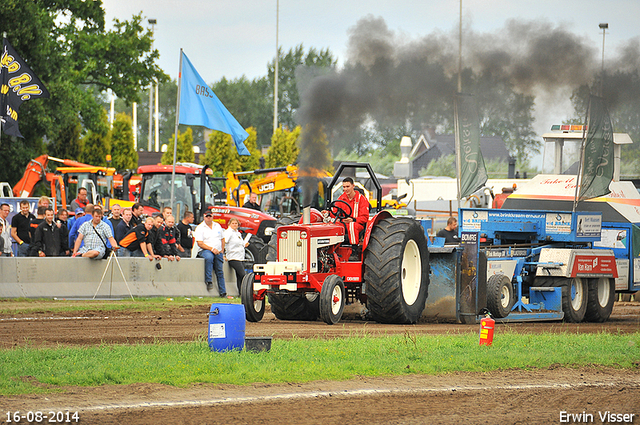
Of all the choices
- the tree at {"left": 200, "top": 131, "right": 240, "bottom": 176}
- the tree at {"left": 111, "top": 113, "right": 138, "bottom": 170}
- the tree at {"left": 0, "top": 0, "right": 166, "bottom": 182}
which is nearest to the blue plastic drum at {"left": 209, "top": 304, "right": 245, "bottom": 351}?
the tree at {"left": 0, "top": 0, "right": 166, "bottom": 182}

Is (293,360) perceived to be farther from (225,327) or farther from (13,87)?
(13,87)

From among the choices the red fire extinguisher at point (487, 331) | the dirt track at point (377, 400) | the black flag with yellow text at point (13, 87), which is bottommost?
the dirt track at point (377, 400)

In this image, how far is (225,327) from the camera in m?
8.30

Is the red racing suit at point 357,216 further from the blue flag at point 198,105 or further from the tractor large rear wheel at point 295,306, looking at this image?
the blue flag at point 198,105

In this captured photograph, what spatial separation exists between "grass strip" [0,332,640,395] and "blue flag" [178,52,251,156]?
11.5 metres

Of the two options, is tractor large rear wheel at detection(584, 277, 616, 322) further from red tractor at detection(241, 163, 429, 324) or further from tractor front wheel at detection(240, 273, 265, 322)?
tractor front wheel at detection(240, 273, 265, 322)

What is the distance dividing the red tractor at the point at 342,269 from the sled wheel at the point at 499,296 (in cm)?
109

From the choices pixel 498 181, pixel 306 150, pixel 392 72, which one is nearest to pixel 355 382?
pixel 306 150

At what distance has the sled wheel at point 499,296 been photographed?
12.6 m

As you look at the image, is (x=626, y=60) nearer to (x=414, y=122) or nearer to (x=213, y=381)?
(x=414, y=122)

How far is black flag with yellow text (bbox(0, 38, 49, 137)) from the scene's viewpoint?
16.3 m

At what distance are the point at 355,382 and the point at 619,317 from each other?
35.9 feet

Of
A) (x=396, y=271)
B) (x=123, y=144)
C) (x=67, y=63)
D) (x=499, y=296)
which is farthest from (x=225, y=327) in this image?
(x=123, y=144)

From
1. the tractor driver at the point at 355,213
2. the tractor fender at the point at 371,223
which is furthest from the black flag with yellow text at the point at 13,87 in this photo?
the tractor fender at the point at 371,223
